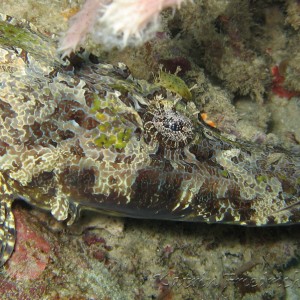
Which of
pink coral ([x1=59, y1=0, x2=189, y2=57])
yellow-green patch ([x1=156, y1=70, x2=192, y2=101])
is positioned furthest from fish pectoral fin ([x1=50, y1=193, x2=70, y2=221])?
yellow-green patch ([x1=156, y1=70, x2=192, y2=101])

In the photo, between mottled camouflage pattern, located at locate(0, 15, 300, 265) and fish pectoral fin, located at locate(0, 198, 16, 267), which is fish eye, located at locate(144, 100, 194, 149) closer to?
mottled camouflage pattern, located at locate(0, 15, 300, 265)

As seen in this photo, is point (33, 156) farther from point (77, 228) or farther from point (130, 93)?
point (77, 228)

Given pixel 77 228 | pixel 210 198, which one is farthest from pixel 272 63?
pixel 77 228

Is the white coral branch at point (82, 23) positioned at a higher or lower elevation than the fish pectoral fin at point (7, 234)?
higher

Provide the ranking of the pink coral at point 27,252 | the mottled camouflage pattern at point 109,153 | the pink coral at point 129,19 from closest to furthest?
1. the pink coral at point 129,19
2. the mottled camouflage pattern at point 109,153
3. the pink coral at point 27,252

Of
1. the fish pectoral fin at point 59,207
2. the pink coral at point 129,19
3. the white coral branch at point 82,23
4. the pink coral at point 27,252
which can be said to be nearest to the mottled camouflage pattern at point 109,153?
the fish pectoral fin at point 59,207

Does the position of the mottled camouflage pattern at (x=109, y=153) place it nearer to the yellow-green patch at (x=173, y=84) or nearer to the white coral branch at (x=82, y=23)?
the yellow-green patch at (x=173, y=84)
